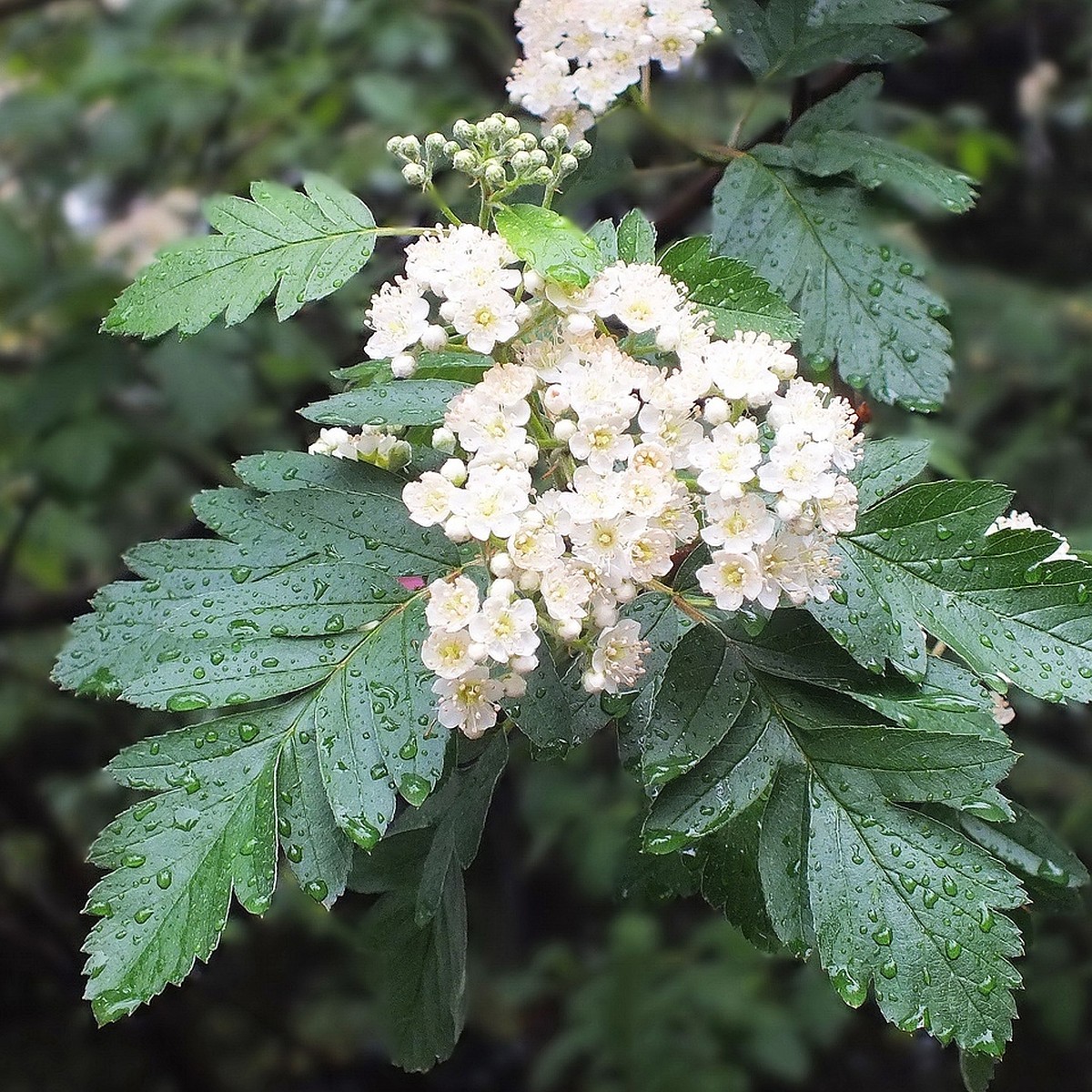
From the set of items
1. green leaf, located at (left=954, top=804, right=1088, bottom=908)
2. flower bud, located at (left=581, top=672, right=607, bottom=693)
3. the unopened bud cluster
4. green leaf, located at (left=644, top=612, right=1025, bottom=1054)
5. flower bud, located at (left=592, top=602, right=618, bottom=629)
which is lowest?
green leaf, located at (left=954, top=804, right=1088, bottom=908)

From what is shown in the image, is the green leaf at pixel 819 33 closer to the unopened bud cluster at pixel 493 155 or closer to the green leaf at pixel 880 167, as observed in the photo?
the green leaf at pixel 880 167

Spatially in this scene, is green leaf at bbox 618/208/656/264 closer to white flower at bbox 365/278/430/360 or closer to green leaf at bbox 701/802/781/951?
white flower at bbox 365/278/430/360

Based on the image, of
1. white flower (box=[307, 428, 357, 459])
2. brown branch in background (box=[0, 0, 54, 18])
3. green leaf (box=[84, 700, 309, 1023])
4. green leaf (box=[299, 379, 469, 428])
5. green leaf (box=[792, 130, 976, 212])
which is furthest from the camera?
brown branch in background (box=[0, 0, 54, 18])

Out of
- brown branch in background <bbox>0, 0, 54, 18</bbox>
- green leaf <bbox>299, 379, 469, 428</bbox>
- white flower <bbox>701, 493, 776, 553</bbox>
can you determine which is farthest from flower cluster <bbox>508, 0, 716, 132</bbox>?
brown branch in background <bbox>0, 0, 54, 18</bbox>

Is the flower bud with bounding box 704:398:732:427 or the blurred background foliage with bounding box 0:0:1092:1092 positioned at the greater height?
the flower bud with bounding box 704:398:732:427

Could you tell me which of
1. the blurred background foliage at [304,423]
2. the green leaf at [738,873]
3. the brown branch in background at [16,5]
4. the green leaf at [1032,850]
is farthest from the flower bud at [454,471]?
the brown branch in background at [16,5]

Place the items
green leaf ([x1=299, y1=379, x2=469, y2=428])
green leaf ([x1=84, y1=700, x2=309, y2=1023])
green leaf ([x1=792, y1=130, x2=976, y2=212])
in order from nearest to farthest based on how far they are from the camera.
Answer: green leaf ([x1=84, y1=700, x2=309, y2=1023]) < green leaf ([x1=299, y1=379, x2=469, y2=428]) < green leaf ([x1=792, y1=130, x2=976, y2=212])

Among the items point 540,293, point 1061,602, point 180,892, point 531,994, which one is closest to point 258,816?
point 180,892

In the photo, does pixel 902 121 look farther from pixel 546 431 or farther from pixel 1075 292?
pixel 546 431
